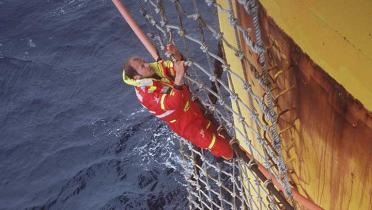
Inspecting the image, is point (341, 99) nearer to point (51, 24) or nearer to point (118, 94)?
point (118, 94)

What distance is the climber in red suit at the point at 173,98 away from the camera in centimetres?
447

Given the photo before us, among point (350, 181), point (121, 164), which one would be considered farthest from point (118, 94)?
point (350, 181)

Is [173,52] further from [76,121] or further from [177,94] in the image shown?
[76,121]

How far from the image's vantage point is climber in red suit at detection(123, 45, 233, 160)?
4473 mm

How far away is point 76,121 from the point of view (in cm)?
1187

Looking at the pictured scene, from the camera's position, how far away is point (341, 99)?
9.55 ft

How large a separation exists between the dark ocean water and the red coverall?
15.7 feet

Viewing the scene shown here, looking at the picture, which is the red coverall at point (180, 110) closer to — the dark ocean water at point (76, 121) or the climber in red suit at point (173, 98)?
the climber in red suit at point (173, 98)

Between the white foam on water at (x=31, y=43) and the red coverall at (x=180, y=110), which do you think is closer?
the red coverall at (x=180, y=110)

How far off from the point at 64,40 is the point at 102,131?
359 centimetres

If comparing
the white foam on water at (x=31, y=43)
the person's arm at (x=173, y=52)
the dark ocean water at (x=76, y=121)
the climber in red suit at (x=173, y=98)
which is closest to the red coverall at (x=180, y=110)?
the climber in red suit at (x=173, y=98)

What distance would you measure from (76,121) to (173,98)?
7798mm

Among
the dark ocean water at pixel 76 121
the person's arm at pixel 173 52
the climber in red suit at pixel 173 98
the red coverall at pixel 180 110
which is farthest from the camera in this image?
the dark ocean water at pixel 76 121

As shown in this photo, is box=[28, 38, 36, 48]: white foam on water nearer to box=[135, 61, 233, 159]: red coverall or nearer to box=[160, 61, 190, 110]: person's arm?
box=[135, 61, 233, 159]: red coverall
